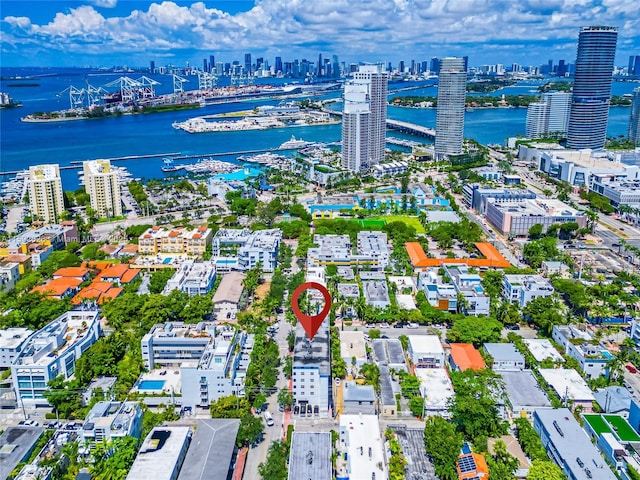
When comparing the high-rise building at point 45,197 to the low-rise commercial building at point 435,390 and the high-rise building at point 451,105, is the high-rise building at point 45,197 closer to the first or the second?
the low-rise commercial building at point 435,390

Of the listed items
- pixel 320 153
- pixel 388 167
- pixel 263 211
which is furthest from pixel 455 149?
pixel 263 211

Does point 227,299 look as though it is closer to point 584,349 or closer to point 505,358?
point 505,358

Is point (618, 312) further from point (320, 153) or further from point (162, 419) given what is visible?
point (320, 153)

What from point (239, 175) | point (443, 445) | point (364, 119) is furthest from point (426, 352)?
point (364, 119)

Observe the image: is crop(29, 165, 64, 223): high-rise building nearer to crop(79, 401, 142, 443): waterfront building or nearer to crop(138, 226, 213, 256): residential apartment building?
crop(138, 226, 213, 256): residential apartment building

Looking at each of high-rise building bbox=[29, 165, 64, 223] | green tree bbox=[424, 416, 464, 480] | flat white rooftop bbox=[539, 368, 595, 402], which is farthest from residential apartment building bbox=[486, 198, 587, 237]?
high-rise building bbox=[29, 165, 64, 223]
